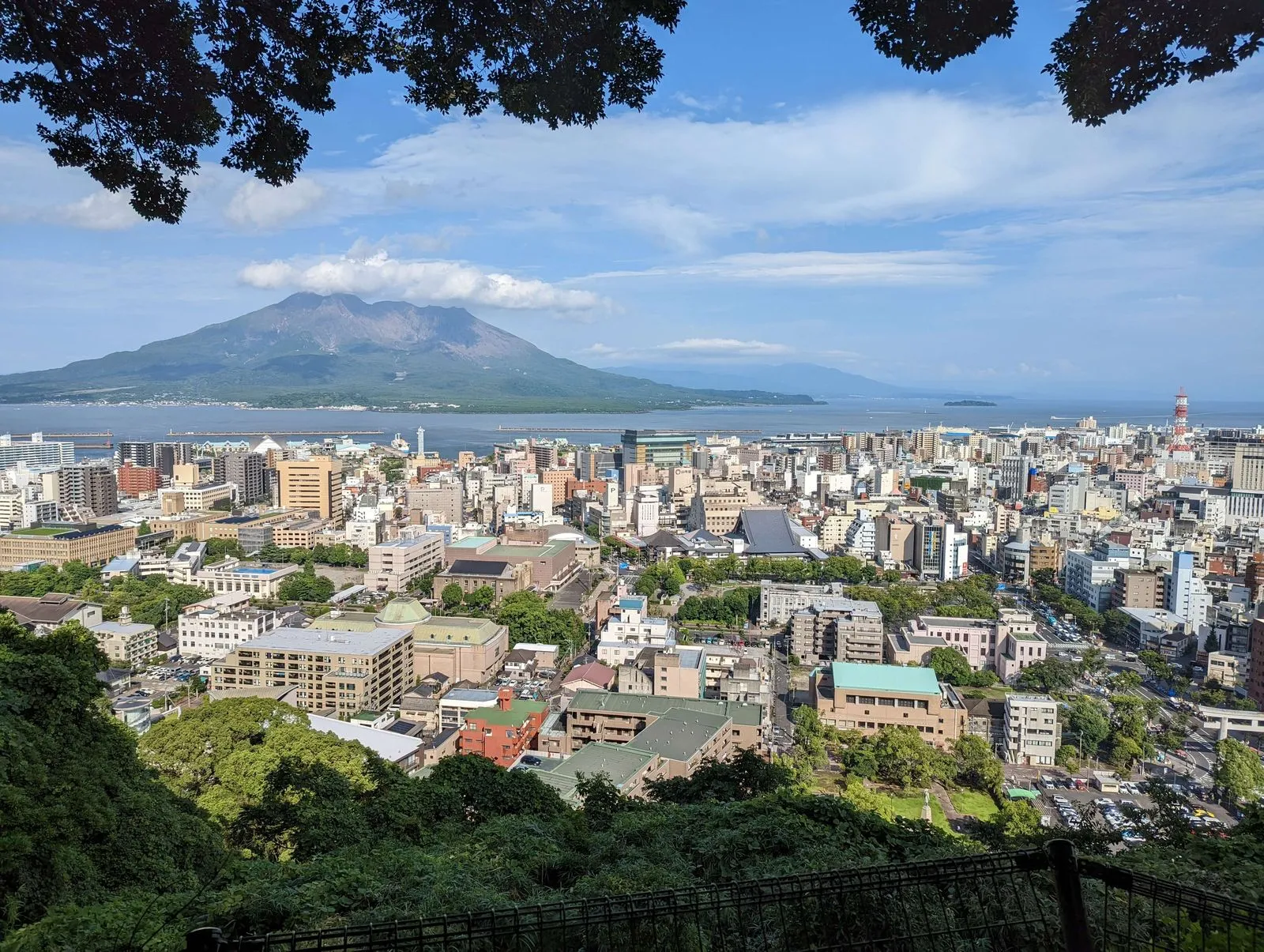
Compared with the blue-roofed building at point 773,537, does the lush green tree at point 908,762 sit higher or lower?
lower

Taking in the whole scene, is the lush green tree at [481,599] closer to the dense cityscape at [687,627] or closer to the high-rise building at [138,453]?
the dense cityscape at [687,627]

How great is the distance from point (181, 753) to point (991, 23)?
15.3 feet

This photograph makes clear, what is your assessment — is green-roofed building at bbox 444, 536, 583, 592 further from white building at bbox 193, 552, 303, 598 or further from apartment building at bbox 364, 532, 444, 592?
white building at bbox 193, 552, 303, 598

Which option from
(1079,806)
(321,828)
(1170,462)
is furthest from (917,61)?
(1170,462)

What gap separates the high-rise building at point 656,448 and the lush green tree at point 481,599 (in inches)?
546

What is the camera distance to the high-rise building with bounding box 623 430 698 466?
26797 millimetres

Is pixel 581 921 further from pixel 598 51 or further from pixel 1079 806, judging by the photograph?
pixel 1079 806

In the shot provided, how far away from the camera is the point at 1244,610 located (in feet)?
32.3

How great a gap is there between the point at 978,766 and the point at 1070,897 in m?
6.64

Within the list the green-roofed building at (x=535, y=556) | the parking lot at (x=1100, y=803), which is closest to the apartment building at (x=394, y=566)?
the green-roofed building at (x=535, y=556)

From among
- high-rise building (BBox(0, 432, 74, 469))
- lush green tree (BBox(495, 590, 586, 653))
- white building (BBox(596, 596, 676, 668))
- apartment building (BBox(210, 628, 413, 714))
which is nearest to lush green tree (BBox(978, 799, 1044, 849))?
white building (BBox(596, 596, 676, 668))

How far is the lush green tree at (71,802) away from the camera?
1.84 meters

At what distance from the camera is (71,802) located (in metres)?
2.18

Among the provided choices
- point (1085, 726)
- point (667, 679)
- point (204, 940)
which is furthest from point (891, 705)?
point (204, 940)
